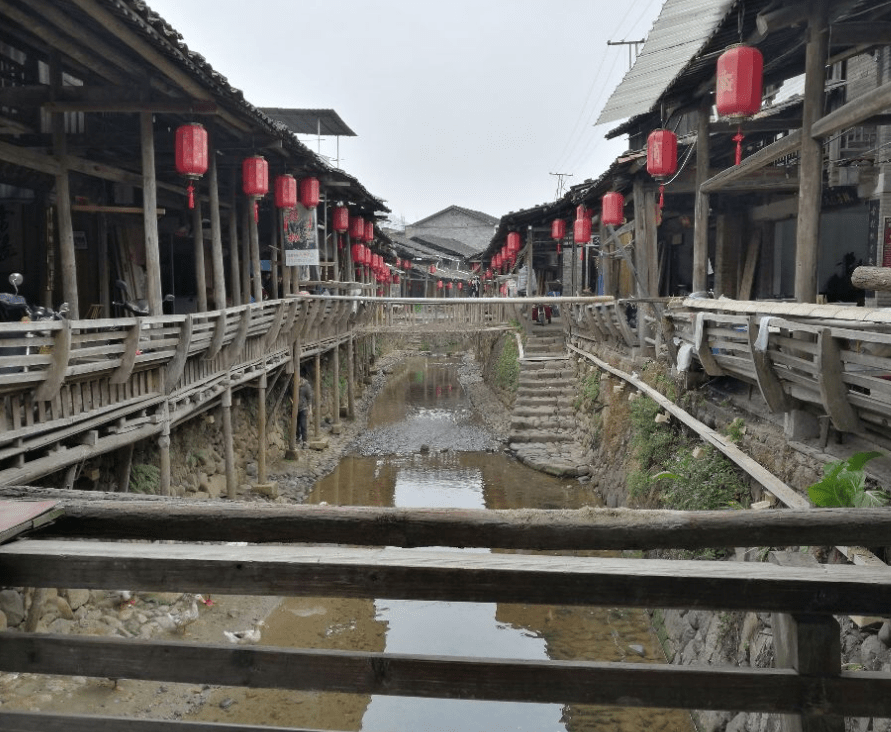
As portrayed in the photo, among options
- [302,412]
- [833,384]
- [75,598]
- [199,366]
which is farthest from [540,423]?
[833,384]

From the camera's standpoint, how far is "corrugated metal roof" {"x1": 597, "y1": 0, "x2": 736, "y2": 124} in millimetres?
14016

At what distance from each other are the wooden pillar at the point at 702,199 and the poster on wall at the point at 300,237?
8.25 m

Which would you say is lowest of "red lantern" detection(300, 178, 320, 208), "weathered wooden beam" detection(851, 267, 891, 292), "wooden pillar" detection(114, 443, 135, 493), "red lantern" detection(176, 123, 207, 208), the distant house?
"wooden pillar" detection(114, 443, 135, 493)

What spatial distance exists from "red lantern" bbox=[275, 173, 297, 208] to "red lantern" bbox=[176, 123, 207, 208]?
200 inches

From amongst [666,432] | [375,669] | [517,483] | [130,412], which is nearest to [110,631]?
[130,412]

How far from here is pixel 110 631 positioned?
848cm

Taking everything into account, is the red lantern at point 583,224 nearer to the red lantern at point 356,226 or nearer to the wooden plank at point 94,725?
the red lantern at point 356,226

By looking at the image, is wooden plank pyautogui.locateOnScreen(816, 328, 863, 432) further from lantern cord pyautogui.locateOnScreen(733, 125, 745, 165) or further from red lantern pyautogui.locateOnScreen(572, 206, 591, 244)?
red lantern pyautogui.locateOnScreen(572, 206, 591, 244)

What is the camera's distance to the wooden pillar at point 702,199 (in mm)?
11820

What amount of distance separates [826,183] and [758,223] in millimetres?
3940

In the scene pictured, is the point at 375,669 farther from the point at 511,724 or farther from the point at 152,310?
the point at 152,310

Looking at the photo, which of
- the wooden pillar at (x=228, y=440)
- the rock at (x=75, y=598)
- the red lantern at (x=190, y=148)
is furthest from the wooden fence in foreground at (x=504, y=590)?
the wooden pillar at (x=228, y=440)

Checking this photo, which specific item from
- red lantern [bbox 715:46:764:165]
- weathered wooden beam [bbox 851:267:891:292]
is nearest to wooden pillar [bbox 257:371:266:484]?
red lantern [bbox 715:46:764:165]

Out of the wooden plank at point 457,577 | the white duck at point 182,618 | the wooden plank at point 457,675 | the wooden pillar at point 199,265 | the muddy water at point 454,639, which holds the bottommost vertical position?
the muddy water at point 454,639
